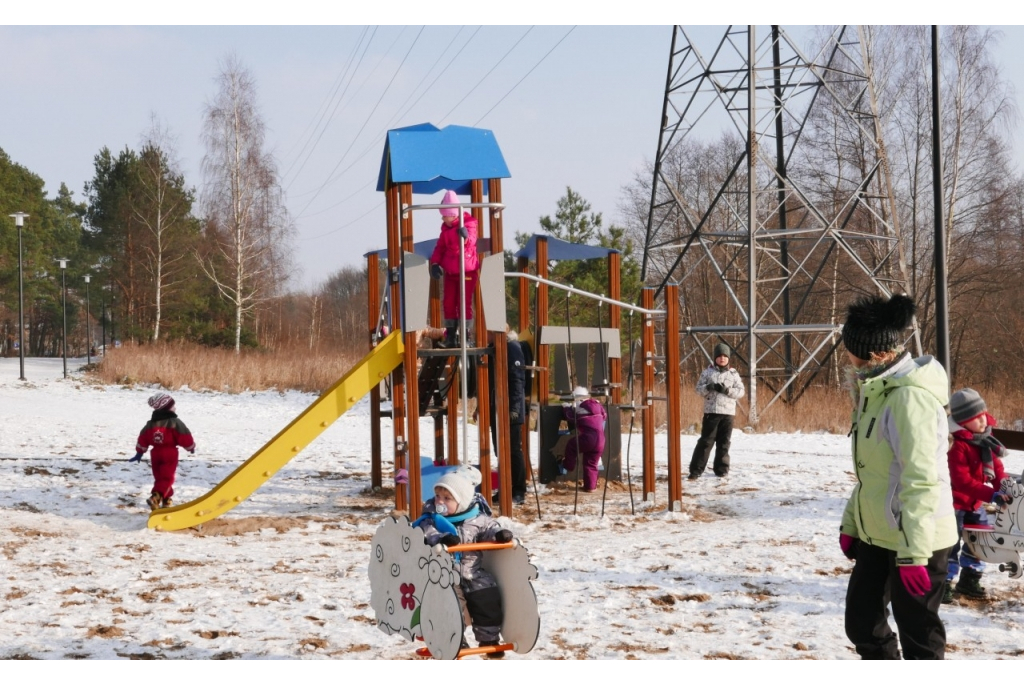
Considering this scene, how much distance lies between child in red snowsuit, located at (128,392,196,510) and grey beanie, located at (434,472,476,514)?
16.3 ft

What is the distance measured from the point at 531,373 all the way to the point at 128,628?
594cm

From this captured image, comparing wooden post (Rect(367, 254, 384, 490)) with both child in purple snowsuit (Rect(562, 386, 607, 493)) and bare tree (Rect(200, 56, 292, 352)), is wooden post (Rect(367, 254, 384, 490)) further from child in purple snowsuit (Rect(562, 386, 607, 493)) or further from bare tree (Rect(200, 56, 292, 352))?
bare tree (Rect(200, 56, 292, 352))

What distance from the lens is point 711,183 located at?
134 feet

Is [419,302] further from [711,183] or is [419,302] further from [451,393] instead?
[711,183]

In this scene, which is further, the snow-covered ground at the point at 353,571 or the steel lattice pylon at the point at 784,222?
the steel lattice pylon at the point at 784,222

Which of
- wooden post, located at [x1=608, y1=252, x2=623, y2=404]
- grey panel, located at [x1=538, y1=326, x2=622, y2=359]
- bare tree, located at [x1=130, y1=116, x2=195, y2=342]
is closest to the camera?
grey panel, located at [x1=538, y1=326, x2=622, y2=359]

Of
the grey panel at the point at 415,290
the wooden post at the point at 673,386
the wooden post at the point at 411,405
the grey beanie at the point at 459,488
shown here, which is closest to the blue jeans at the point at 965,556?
the grey beanie at the point at 459,488

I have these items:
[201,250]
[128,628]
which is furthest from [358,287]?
[128,628]

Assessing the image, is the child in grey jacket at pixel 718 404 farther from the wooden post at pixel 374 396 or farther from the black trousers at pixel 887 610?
the black trousers at pixel 887 610

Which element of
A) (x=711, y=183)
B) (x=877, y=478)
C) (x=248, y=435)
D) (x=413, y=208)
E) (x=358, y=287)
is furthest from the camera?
(x=358, y=287)

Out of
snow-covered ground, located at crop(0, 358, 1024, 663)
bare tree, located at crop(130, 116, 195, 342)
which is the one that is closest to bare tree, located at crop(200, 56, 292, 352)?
bare tree, located at crop(130, 116, 195, 342)

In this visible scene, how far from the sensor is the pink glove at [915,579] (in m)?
3.58

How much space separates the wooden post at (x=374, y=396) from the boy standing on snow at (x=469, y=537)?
17.7ft

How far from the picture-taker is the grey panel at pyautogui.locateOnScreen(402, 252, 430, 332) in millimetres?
8109
